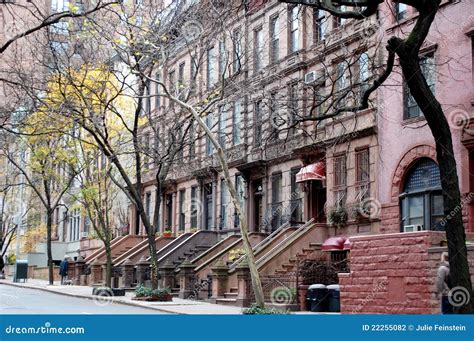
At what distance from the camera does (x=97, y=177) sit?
36719mm

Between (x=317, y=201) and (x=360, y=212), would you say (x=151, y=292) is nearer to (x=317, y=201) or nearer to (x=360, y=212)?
(x=317, y=201)

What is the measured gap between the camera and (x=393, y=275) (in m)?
18.0

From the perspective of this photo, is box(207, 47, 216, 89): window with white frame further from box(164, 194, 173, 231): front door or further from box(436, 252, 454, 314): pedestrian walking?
box(436, 252, 454, 314): pedestrian walking

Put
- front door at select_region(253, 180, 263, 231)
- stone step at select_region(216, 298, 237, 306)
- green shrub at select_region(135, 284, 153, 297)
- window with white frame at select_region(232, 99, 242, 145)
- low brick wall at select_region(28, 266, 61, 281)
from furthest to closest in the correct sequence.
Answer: low brick wall at select_region(28, 266, 61, 281) < window with white frame at select_region(232, 99, 242, 145) < front door at select_region(253, 180, 263, 231) < green shrub at select_region(135, 284, 153, 297) < stone step at select_region(216, 298, 237, 306)

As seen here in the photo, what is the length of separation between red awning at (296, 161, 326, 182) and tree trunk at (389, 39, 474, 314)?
16.6 m

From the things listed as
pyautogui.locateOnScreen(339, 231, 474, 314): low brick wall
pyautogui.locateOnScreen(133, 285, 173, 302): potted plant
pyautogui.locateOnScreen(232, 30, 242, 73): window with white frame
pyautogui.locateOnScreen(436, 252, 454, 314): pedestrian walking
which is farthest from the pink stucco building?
pyautogui.locateOnScreen(133, 285, 173, 302): potted plant

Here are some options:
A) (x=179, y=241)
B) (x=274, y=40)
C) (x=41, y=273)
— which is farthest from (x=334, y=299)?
(x=41, y=273)

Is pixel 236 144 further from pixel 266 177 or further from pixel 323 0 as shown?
pixel 323 0

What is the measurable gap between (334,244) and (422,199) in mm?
3843

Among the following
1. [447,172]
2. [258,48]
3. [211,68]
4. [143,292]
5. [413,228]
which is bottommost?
[143,292]

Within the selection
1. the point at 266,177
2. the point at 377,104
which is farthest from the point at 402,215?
the point at 266,177

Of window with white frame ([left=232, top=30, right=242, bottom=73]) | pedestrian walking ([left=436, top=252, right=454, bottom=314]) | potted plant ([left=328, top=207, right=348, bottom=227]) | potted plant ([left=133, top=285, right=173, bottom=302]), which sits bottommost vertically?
potted plant ([left=133, top=285, right=173, bottom=302])

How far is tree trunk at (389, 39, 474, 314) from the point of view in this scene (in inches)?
449

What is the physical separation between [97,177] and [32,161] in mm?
4827
